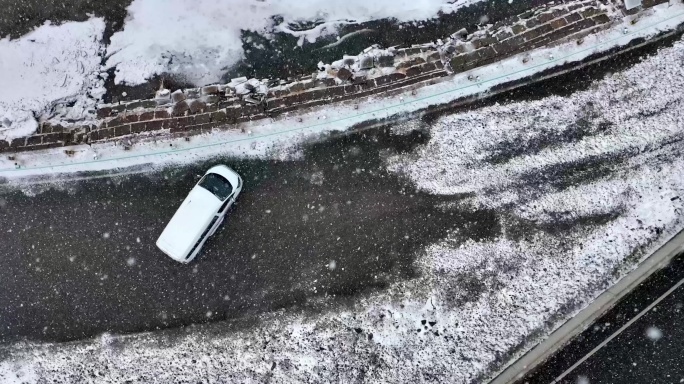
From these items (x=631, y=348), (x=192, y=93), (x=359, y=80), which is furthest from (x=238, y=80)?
(x=631, y=348)

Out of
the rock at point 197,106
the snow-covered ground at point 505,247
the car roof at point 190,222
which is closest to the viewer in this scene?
the car roof at point 190,222

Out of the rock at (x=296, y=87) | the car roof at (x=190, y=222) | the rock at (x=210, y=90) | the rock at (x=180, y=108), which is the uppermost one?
the rock at (x=296, y=87)

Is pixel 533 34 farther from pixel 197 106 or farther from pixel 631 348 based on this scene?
pixel 197 106

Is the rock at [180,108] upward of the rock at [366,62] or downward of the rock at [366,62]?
downward

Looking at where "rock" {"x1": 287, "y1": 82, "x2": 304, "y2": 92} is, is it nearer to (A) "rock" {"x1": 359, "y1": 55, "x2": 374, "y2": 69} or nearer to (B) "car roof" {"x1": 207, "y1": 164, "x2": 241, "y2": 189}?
(A) "rock" {"x1": 359, "y1": 55, "x2": 374, "y2": 69}

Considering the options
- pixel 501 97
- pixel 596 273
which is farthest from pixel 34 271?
pixel 596 273

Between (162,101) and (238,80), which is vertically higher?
(238,80)

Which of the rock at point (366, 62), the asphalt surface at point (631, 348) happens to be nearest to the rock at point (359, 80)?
the rock at point (366, 62)

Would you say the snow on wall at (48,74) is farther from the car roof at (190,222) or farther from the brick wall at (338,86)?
the car roof at (190,222)
